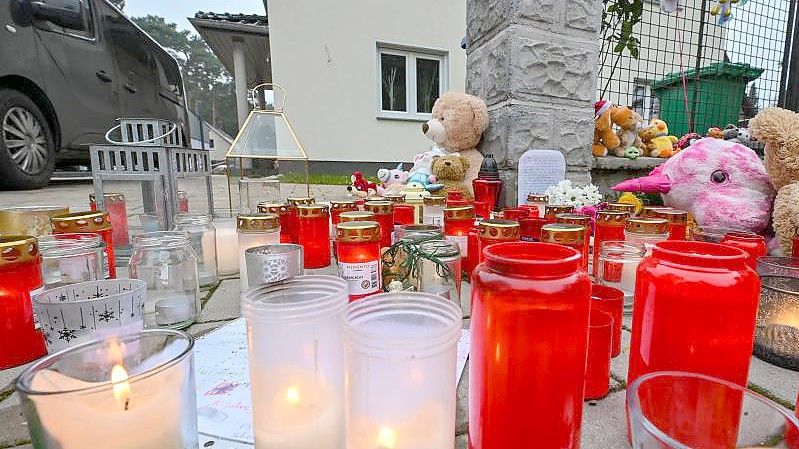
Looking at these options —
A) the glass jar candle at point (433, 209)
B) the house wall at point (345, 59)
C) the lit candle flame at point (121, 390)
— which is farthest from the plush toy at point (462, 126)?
the house wall at point (345, 59)

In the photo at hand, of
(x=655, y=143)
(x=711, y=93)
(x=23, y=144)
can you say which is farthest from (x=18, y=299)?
(x=711, y=93)

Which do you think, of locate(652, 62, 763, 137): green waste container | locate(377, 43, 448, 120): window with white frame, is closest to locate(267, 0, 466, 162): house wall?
locate(377, 43, 448, 120): window with white frame

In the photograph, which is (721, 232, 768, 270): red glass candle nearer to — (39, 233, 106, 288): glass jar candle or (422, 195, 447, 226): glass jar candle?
(422, 195, 447, 226): glass jar candle

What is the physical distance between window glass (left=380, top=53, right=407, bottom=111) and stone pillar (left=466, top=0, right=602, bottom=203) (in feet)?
11.3

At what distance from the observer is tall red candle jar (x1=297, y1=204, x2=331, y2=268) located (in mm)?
1261

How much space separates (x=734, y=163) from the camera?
4.86 ft

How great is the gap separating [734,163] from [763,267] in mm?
811

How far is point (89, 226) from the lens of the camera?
1.00m

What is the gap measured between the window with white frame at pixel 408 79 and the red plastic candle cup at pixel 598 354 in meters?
5.29

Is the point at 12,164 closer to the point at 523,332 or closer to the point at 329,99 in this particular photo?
the point at 329,99

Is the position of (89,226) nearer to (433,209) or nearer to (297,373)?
(297,373)

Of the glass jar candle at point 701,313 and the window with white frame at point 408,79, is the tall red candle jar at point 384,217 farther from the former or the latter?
the window with white frame at point 408,79

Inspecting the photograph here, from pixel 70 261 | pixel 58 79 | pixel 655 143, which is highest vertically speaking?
pixel 58 79

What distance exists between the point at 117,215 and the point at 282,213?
2.14ft
